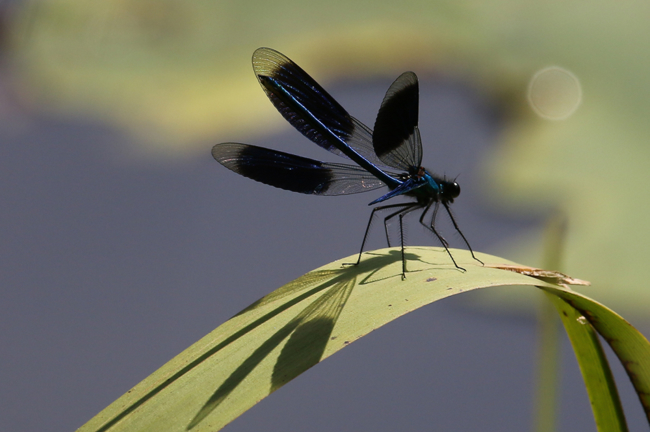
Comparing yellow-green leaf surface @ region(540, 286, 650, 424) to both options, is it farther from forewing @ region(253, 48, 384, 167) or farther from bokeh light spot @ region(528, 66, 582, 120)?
bokeh light spot @ region(528, 66, 582, 120)

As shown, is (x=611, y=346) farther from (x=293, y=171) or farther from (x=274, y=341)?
(x=293, y=171)

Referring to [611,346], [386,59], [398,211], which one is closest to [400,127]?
[398,211]

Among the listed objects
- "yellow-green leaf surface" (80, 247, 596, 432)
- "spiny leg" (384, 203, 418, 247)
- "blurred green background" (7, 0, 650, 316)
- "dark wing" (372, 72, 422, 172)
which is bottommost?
"yellow-green leaf surface" (80, 247, 596, 432)

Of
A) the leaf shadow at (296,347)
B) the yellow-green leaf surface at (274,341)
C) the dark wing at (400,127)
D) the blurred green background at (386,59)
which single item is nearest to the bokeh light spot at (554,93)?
the blurred green background at (386,59)

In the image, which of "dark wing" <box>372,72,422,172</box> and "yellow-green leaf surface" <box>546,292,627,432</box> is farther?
"dark wing" <box>372,72,422,172</box>

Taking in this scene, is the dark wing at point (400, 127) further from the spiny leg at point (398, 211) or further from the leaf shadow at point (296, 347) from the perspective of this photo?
the leaf shadow at point (296, 347)

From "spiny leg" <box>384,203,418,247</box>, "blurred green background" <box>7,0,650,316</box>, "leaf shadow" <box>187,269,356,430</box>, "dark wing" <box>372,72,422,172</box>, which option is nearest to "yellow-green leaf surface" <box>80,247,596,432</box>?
"leaf shadow" <box>187,269,356,430</box>

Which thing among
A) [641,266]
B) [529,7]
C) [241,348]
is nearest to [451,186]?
[241,348]
